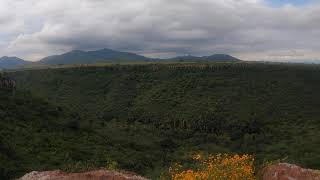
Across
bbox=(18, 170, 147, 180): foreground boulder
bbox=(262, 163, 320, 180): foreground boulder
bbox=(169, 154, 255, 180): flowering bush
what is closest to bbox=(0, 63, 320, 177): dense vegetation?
bbox=(262, 163, 320, 180): foreground boulder

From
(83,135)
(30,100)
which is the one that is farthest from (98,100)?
(83,135)

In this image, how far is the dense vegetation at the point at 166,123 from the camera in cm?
5891

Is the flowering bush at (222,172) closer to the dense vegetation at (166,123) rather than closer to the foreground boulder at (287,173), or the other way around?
the foreground boulder at (287,173)

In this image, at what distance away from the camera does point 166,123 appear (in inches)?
5527

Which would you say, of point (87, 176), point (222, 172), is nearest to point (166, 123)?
point (222, 172)

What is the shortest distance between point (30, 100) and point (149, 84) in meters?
107

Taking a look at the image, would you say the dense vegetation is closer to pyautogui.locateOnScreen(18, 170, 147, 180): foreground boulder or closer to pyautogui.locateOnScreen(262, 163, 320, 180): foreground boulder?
pyautogui.locateOnScreen(262, 163, 320, 180): foreground boulder

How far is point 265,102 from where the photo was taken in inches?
6348

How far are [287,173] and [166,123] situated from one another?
121 m

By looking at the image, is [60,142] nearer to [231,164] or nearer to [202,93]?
[231,164]

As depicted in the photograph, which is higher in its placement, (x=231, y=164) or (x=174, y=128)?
(x=231, y=164)

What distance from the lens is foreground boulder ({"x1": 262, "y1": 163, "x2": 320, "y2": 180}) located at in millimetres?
19047

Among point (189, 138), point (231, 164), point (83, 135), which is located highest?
point (231, 164)

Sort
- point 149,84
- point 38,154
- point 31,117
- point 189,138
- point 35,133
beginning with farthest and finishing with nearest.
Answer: point 149,84 → point 189,138 → point 31,117 → point 35,133 → point 38,154
